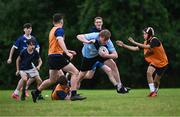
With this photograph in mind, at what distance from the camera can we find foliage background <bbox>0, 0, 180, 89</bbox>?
37.6m

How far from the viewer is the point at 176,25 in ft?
126

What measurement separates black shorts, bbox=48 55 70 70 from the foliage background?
23.4 m

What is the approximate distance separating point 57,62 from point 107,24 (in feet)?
82.0

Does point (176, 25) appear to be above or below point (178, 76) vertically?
Answer: above

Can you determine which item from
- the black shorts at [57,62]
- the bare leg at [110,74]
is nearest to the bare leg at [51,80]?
the black shorts at [57,62]

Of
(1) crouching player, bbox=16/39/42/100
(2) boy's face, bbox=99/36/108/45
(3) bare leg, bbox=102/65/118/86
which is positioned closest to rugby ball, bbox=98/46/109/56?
(2) boy's face, bbox=99/36/108/45

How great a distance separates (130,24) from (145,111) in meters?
28.1

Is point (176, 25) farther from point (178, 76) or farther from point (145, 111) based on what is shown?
point (145, 111)

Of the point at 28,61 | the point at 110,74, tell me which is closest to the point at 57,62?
the point at 110,74

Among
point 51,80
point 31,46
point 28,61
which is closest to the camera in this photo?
point 51,80

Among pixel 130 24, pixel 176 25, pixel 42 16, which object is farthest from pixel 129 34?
pixel 42 16

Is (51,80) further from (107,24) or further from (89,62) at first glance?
(107,24)

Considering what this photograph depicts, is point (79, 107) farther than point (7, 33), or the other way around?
point (7, 33)

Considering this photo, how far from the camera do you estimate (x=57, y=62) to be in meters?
13.2
